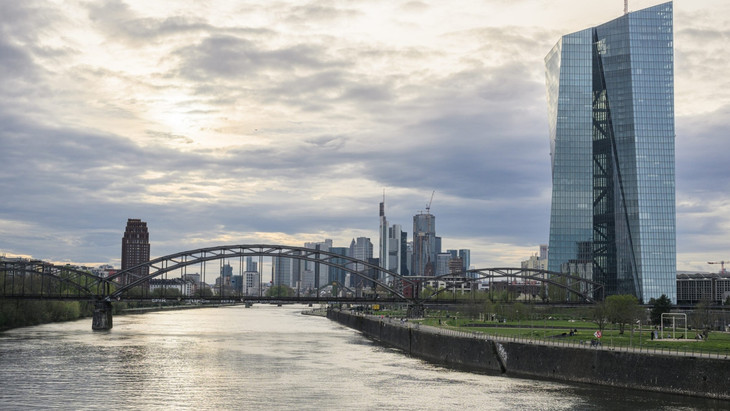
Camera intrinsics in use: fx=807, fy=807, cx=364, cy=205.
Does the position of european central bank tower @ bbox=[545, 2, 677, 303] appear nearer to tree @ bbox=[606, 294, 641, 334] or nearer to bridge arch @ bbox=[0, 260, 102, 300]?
tree @ bbox=[606, 294, 641, 334]

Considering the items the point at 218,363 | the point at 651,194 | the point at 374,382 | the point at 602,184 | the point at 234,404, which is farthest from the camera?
the point at 602,184

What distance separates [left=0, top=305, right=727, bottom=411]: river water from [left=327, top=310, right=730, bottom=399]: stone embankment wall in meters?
1.34

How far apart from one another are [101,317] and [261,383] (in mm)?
78181

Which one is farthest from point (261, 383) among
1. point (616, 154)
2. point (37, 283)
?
point (37, 283)

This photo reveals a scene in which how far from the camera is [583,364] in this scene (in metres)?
63.1

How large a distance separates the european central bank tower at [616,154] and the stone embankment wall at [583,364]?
9303cm

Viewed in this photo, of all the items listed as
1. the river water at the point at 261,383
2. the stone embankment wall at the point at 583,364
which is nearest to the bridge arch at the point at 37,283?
the river water at the point at 261,383

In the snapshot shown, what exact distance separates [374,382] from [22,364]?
109ft

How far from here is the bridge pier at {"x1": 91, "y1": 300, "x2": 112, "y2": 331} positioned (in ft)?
435

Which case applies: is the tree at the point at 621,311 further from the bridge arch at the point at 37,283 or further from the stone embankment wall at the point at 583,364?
the bridge arch at the point at 37,283

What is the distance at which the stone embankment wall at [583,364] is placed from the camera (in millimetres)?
53750

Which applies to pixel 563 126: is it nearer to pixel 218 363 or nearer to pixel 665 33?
pixel 665 33

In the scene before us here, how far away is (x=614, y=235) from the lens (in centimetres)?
17850

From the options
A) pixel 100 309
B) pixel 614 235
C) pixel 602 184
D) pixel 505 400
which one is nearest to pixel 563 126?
pixel 602 184
